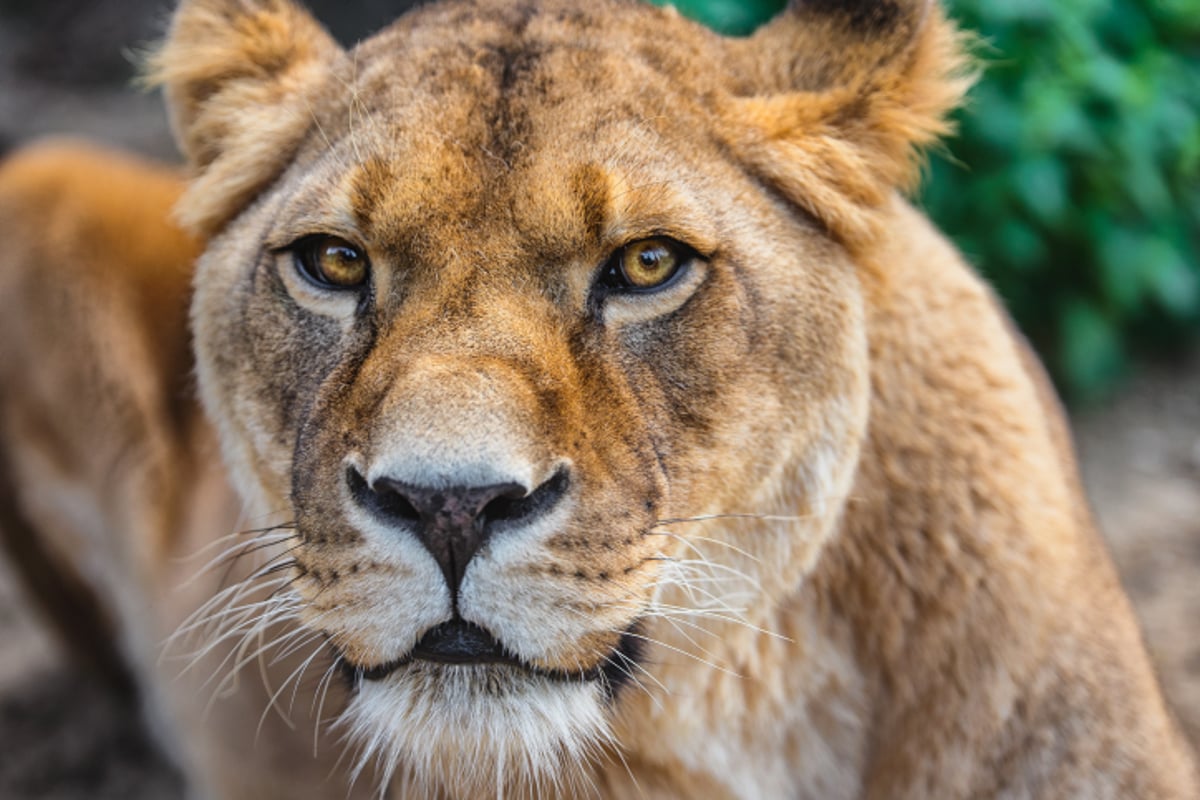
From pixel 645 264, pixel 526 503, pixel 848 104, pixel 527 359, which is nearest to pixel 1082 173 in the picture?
pixel 848 104

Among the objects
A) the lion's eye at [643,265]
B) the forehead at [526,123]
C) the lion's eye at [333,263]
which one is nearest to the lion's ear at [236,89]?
the forehead at [526,123]

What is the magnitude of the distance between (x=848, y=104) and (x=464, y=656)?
1036 mm

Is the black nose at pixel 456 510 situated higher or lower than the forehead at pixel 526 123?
lower

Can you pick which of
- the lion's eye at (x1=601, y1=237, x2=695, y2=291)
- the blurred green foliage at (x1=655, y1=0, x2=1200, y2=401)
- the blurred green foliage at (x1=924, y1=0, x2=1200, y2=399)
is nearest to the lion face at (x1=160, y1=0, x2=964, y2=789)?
the lion's eye at (x1=601, y1=237, x2=695, y2=291)

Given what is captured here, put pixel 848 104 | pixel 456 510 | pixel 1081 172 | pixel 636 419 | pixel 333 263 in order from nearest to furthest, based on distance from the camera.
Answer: pixel 456 510 → pixel 636 419 → pixel 333 263 → pixel 848 104 → pixel 1081 172

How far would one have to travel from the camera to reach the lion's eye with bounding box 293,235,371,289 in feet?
6.23

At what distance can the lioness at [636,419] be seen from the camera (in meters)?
1.67

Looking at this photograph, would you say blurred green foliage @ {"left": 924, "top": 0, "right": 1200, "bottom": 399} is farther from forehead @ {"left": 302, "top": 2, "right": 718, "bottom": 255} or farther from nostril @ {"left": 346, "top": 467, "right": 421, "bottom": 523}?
→ nostril @ {"left": 346, "top": 467, "right": 421, "bottom": 523}

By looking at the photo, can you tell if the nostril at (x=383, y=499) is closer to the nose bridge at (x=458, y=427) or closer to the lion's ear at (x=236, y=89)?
the nose bridge at (x=458, y=427)

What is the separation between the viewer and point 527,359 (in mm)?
1706

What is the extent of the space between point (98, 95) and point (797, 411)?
670 centimetres

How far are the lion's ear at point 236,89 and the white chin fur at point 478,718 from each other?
0.91 m

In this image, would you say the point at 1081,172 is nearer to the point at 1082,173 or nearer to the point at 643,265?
the point at 1082,173

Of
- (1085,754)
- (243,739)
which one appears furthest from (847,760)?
(243,739)
